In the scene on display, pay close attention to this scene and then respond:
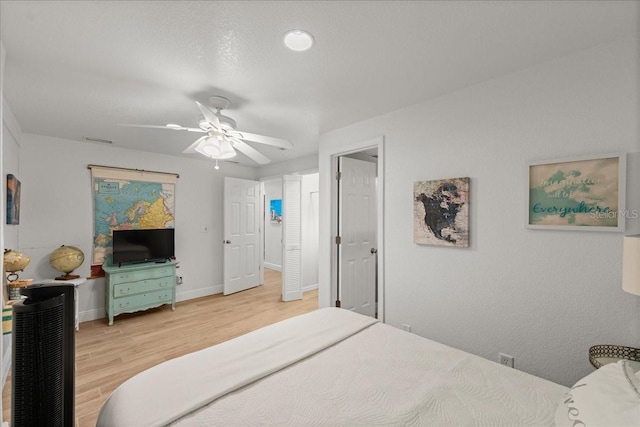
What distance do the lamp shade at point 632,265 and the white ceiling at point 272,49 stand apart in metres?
1.14

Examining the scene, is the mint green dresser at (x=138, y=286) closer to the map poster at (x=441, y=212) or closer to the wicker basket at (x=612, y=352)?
the map poster at (x=441, y=212)

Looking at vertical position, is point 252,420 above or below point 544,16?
below

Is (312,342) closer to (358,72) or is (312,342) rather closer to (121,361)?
(358,72)

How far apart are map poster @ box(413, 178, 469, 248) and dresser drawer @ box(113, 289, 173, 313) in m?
3.60

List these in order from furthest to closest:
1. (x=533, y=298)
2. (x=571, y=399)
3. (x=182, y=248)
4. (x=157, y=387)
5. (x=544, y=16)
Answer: (x=182, y=248) → (x=533, y=298) → (x=544, y=16) → (x=157, y=387) → (x=571, y=399)

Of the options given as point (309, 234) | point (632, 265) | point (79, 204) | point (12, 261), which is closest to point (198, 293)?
point (79, 204)

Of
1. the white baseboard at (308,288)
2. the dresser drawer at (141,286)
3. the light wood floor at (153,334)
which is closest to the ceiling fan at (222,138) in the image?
the light wood floor at (153,334)

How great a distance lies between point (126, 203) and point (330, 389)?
4064 millimetres

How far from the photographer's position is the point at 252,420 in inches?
40.6

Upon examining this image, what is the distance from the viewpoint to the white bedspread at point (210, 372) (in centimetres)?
108

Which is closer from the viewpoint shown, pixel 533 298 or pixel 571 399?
pixel 571 399

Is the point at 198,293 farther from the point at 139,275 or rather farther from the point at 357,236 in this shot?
the point at 357,236

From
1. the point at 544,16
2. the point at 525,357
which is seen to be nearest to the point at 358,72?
the point at 544,16

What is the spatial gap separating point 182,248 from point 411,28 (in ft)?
14.5
